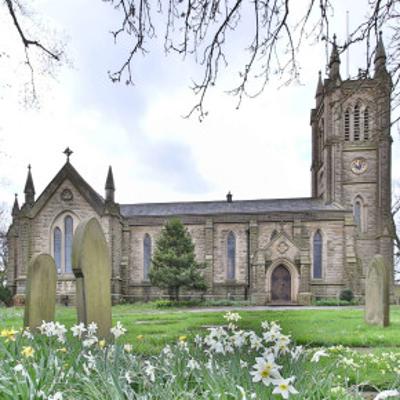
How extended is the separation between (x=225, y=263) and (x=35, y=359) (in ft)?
110

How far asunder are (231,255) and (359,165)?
12269 millimetres

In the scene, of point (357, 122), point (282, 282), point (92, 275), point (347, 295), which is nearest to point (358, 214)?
point (357, 122)

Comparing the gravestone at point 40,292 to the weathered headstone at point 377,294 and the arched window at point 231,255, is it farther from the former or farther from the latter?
the arched window at point 231,255

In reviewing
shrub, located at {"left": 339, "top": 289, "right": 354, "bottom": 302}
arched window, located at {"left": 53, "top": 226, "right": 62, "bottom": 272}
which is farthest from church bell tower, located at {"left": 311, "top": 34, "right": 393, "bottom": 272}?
arched window, located at {"left": 53, "top": 226, "right": 62, "bottom": 272}

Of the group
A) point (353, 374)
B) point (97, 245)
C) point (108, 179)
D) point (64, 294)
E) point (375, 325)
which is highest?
point (108, 179)

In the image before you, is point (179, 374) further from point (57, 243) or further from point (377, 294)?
point (57, 243)

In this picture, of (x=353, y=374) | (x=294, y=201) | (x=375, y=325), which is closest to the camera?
(x=353, y=374)

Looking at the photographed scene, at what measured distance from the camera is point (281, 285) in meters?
34.0

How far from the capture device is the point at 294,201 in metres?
39.8

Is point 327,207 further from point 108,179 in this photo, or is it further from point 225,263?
point 108,179

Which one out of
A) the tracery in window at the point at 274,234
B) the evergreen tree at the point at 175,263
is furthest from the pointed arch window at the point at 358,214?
the evergreen tree at the point at 175,263

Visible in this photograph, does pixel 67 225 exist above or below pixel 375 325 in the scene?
above

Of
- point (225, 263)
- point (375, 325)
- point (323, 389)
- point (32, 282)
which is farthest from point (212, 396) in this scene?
point (225, 263)

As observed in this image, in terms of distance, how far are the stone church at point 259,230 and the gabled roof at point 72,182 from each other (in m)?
0.07
